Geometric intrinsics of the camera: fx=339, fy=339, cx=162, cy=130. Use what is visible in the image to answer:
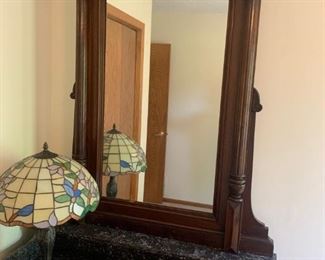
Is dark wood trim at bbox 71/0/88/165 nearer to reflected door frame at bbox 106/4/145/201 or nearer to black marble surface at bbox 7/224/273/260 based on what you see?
reflected door frame at bbox 106/4/145/201

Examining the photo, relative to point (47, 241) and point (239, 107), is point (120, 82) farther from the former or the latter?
point (47, 241)

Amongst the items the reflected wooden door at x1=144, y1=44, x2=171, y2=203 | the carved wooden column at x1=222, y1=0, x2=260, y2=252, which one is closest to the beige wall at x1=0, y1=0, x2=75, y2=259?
the reflected wooden door at x1=144, y1=44, x2=171, y2=203

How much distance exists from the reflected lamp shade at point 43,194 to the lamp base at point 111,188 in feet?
0.88

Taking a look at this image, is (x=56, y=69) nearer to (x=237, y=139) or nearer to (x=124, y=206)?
(x=124, y=206)

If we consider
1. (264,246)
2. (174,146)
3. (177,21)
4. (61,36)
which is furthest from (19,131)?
(264,246)

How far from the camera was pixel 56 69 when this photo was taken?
134 centimetres

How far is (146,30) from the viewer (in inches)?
46.9

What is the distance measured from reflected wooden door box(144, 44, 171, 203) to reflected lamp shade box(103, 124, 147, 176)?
0.13 ft

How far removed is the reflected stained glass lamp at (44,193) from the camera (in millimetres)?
910

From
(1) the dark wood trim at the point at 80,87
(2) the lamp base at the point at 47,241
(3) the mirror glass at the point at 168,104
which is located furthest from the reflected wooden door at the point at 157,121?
(2) the lamp base at the point at 47,241

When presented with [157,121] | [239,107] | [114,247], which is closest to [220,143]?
[239,107]

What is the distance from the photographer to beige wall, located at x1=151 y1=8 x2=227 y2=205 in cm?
111

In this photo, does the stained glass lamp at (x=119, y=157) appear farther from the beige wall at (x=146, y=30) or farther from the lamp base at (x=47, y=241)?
the lamp base at (x=47, y=241)

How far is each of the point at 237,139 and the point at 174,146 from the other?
25cm
